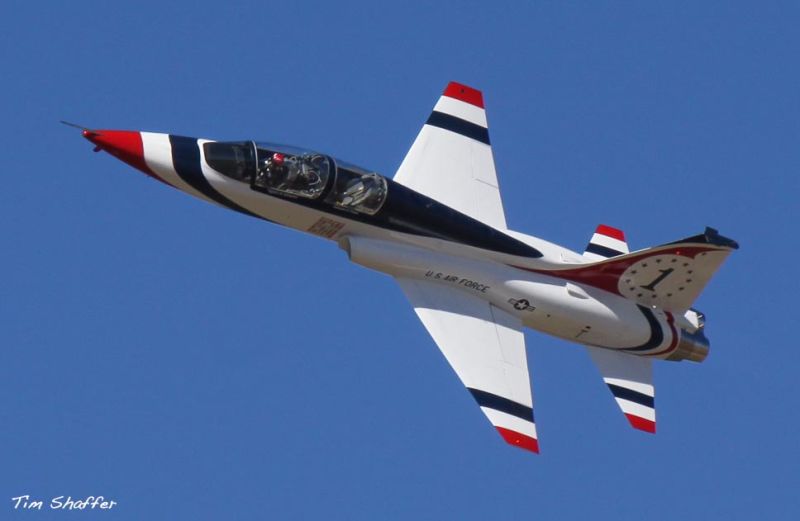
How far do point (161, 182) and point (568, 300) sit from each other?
736cm

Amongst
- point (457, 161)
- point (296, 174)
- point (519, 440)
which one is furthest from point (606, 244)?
point (296, 174)

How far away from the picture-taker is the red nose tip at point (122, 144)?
76.3 ft

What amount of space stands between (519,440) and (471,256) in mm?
3309

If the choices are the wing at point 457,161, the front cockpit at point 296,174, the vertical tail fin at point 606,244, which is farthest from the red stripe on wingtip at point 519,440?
the vertical tail fin at point 606,244

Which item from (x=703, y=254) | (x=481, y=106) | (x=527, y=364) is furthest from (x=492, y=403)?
(x=481, y=106)

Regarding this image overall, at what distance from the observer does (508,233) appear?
25.6 metres

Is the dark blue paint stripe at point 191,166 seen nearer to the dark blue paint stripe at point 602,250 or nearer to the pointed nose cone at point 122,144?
the pointed nose cone at point 122,144

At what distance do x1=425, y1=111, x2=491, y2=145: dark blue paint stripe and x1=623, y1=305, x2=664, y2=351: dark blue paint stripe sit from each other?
440cm

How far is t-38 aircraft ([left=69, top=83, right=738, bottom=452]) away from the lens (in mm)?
23688

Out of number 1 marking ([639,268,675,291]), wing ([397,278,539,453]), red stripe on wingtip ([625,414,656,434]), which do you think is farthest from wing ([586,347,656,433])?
wing ([397,278,539,453])

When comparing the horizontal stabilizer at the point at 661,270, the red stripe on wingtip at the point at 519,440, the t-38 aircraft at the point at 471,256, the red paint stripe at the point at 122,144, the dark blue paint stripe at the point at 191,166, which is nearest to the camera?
the red paint stripe at the point at 122,144

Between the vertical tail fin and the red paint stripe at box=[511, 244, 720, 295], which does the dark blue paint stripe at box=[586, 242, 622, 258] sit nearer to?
the vertical tail fin

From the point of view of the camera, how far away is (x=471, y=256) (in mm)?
25031

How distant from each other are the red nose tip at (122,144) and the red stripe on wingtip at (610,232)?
9.19m
